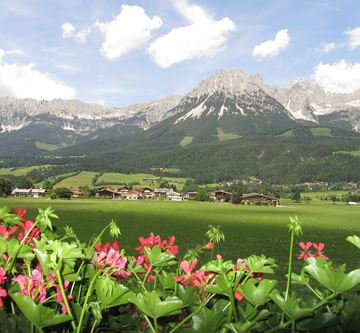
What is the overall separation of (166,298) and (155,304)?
0.35 feet

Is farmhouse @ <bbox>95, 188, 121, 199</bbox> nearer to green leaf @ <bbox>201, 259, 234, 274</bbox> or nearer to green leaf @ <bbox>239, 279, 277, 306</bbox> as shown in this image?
green leaf @ <bbox>201, 259, 234, 274</bbox>

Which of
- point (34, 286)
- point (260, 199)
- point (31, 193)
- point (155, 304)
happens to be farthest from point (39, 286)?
point (31, 193)

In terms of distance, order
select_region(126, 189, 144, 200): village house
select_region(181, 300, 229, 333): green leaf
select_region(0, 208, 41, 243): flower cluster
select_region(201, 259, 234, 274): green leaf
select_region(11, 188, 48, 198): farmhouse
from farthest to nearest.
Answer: select_region(126, 189, 144, 200): village house < select_region(11, 188, 48, 198): farmhouse < select_region(0, 208, 41, 243): flower cluster < select_region(201, 259, 234, 274): green leaf < select_region(181, 300, 229, 333): green leaf

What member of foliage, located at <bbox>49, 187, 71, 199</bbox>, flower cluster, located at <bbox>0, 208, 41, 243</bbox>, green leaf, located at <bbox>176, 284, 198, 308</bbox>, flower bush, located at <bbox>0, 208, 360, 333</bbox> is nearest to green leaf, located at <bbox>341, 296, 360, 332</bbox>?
flower bush, located at <bbox>0, 208, 360, 333</bbox>

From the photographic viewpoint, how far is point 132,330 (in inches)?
91.8

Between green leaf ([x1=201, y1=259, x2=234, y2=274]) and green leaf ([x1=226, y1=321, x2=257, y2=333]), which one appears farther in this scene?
green leaf ([x1=201, y1=259, x2=234, y2=274])

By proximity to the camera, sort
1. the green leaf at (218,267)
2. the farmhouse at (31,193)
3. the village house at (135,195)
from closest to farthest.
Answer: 1. the green leaf at (218,267)
2. the farmhouse at (31,193)
3. the village house at (135,195)

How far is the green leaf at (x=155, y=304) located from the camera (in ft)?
6.60

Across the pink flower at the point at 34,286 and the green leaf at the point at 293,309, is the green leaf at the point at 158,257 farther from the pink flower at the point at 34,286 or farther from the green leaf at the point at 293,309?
the green leaf at the point at 293,309

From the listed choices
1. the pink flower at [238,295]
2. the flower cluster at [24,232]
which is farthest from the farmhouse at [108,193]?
the pink flower at [238,295]

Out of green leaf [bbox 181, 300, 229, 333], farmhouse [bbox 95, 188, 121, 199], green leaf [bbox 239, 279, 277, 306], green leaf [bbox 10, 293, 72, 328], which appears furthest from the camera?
farmhouse [bbox 95, 188, 121, 199]

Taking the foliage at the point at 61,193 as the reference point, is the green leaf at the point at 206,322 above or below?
above

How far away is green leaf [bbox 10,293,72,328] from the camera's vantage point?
6.28 ft

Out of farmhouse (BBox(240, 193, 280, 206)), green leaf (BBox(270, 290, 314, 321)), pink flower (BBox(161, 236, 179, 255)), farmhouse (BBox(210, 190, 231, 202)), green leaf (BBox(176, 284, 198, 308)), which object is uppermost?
pink flower (BBox(161, 236, 179, 255))
